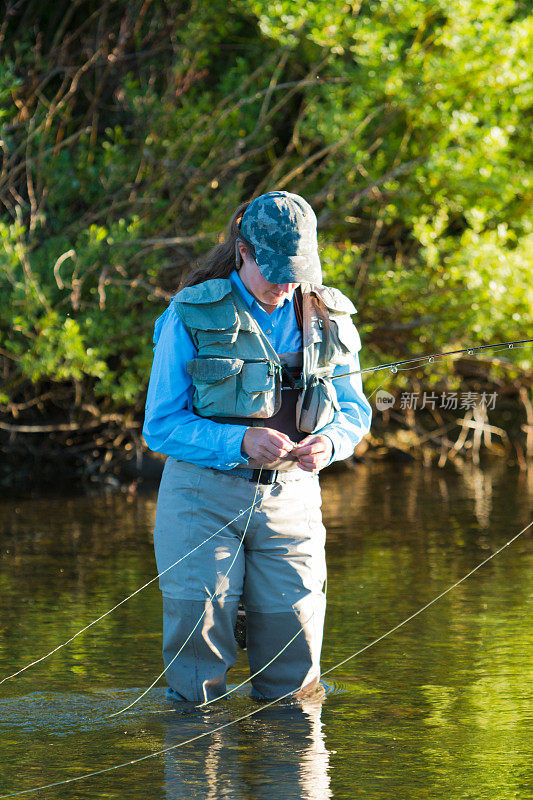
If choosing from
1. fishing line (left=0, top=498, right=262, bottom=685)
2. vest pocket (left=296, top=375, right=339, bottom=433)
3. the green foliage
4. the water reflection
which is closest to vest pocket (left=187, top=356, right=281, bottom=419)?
vest pocket (left=296, top=375, right=339, bottom=433)

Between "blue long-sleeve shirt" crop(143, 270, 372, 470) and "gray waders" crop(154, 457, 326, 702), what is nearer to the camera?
"blue long-sleeve shirt" crop(143, 270, 372, 470)

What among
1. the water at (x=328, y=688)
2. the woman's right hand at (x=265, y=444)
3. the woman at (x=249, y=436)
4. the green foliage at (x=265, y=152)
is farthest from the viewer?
the green foliage at (x=265, y=152)

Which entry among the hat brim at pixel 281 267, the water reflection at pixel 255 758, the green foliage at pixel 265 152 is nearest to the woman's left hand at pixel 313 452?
the hat brim at pixel 281 267

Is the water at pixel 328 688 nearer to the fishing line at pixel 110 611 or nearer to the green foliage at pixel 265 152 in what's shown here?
the fishing line at pixel 110 611

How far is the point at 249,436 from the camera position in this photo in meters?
4.04

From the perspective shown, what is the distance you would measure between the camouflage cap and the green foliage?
6.28 meters

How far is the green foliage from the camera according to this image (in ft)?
36.3

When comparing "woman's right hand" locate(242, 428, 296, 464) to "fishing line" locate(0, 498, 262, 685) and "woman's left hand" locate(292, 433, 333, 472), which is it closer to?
"woman's left hand" locate(292, 433, 333, 472)

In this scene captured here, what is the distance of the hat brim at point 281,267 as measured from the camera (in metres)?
4.08


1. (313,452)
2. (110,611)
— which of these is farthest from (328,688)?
(110,611)

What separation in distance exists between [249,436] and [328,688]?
4.59 ft

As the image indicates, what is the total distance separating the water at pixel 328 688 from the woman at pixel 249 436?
0.31 metres

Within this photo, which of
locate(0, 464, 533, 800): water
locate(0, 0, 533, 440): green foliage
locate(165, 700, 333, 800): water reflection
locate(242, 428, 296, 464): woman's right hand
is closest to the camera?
locate(165, 700, 333, 800): water reflection

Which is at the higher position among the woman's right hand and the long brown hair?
the long brown hair
